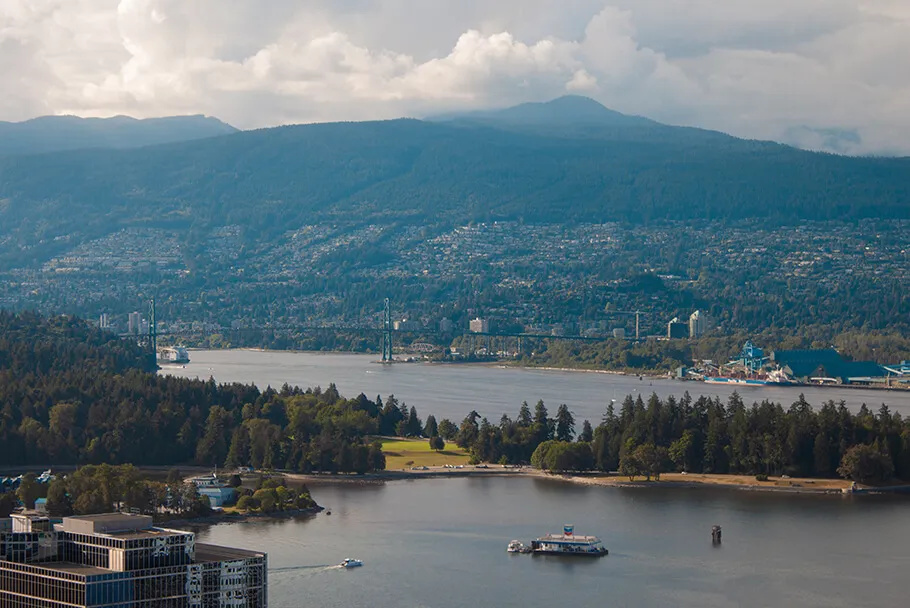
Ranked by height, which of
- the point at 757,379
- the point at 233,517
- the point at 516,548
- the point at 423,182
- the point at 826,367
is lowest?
the point at 516,548

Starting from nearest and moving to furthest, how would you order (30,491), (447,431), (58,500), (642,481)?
(58,500) → (30,491) → (642,481) → (447,431)

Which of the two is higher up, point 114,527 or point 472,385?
point 472,385

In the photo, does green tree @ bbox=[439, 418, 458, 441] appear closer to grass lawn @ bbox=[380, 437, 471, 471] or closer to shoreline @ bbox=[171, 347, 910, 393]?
grass lawn @ bbox=[380, 437, 471, 471]

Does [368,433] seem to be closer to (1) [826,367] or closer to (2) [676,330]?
(1) [826,367]

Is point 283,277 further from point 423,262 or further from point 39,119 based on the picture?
point 39,119

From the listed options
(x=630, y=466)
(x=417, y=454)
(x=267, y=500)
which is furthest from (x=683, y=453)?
(x=267, y=500)

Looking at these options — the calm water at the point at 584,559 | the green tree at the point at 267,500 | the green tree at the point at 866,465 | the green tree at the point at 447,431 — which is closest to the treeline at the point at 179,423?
the green tree at the point at 447,431

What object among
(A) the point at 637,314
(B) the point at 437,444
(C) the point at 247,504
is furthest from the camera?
(A) the point at 637,314
